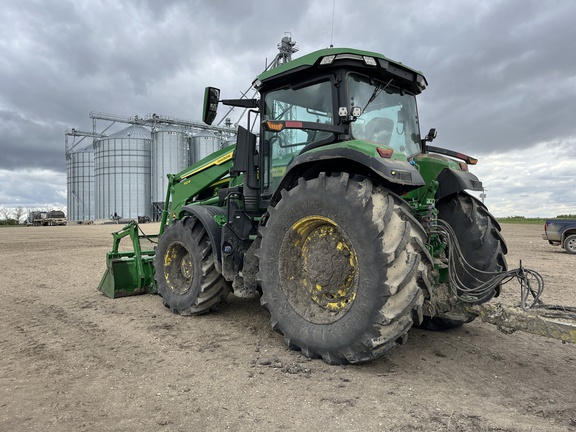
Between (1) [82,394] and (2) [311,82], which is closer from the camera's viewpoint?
(1) [82,394]

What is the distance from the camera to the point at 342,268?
3.80 m

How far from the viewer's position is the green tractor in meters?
3.38

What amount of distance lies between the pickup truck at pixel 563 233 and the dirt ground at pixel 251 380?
12436mm

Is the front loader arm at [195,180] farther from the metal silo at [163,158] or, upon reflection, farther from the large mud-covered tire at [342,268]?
the metal silo at [163,158]

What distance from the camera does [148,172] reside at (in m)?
38.2

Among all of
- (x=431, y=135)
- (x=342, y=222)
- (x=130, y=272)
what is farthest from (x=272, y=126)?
(x=130, y=272)

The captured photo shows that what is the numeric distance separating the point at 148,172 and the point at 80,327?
3505 centimetres

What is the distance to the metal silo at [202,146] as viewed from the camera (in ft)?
125

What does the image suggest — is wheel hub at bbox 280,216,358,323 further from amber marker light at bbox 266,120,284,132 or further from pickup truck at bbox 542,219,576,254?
pickup truck at bbox 542,219,576,254

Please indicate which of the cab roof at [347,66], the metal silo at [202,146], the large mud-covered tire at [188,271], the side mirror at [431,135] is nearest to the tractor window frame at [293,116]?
the cab roof at [347,66]

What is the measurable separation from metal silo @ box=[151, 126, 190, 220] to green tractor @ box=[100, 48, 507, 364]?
32.4 metres

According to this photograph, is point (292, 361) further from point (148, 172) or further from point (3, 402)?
point (148, 172)

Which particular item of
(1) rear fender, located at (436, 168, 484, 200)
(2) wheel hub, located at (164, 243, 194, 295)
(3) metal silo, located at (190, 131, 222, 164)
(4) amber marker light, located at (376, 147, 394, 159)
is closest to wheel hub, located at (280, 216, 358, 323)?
(4) amber marker light, located at (376, 147, 394, 159)

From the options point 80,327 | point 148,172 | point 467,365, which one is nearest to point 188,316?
point 80,327
